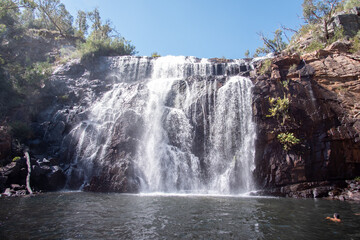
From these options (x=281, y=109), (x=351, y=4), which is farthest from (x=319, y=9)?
(x=281, y=109)

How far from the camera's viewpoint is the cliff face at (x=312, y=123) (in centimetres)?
1412

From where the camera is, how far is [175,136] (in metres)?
17.7

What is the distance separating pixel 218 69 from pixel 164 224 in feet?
62.7

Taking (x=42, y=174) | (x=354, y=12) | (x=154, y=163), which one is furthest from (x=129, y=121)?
(x=354, y=12)

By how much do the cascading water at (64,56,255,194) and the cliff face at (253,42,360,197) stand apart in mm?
1171

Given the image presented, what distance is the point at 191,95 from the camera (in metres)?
19.4

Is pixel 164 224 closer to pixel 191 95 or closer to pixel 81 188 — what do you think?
pixel 81 188

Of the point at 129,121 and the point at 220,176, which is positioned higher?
the point at 129,121

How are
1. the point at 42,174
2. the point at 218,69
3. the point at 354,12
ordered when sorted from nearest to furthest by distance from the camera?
the point at 42,174
the point at 354,12
the point at 218,69

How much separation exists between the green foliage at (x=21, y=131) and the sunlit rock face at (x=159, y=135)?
4.52ft

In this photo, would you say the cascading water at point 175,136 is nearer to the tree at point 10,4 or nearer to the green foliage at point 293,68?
the green foliage at point 293,68

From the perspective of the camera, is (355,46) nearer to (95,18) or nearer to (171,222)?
(171,222)

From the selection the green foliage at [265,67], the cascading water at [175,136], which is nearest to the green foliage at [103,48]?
the cascading water at [175,136]

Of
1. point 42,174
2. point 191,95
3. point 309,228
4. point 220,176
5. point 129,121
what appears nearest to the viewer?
point 309,228
